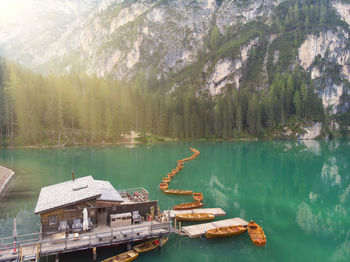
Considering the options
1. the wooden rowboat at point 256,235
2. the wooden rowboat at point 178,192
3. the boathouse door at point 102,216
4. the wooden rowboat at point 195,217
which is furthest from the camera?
the wooden rowboat at point 178,192

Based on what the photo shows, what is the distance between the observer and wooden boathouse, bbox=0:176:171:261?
73.7ft

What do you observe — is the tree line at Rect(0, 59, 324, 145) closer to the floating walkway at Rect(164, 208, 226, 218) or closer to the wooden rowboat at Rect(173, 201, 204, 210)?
the wooden rowboat at Rect(173, 201, 204, 210)

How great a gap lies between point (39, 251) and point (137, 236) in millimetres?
7990

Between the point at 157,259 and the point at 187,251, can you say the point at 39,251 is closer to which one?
the point at 157,259

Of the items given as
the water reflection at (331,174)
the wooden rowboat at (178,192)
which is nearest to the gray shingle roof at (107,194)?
the wooden rowboat at (178,192)

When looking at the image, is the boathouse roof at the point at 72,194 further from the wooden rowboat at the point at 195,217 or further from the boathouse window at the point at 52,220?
the wooden rowboat at the point at 195,217

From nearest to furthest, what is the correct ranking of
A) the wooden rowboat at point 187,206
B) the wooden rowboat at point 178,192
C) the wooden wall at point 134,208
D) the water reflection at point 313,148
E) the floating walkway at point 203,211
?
1. the wooden wall at point 134,208
2. the floating walkway at point 203,211
3. the wooden rowboat at point 187,206
4. the wooden rowboat at point 178,192
5. the water reflection at point 313,148

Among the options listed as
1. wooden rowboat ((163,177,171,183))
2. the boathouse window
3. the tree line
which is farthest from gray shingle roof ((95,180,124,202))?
the tree line

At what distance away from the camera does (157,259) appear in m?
24.5

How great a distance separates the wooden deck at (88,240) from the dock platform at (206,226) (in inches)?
132

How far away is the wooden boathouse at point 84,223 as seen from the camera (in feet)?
73.7

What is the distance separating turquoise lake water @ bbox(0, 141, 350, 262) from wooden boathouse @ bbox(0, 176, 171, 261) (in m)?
2.00

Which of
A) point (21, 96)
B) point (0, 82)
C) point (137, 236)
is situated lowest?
point (137, 236)

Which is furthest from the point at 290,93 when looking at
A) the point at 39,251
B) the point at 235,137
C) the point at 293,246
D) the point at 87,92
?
the point at 39,251
